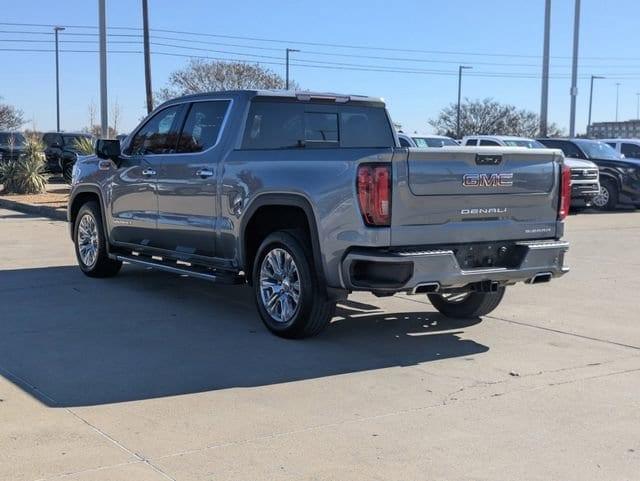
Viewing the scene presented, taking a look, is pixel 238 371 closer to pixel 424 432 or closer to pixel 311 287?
pixel 311 287

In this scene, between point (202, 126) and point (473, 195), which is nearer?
point (473, 195)

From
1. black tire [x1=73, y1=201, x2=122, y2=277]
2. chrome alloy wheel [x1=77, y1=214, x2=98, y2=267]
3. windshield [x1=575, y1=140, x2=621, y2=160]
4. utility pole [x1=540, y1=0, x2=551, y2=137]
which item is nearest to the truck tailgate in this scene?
black tire [x1=73, y1=201, x2=122, y2=277]

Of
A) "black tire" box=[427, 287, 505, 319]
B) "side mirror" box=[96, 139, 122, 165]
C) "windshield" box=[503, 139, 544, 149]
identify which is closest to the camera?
"black tire" box=[427, 287, 505, 319]

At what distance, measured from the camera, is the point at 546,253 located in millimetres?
6320

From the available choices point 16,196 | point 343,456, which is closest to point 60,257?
point 343,456

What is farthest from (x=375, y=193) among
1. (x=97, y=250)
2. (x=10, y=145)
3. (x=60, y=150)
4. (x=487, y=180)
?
(x=60, y=150)

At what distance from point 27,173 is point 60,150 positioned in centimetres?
636

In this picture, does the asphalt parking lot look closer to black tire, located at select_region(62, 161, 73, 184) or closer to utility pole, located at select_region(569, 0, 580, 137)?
black tire, located at select_region(62, 161, 73, 184)

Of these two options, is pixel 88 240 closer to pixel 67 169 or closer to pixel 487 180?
pixel 487 180

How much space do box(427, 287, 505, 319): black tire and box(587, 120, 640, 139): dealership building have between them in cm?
5774

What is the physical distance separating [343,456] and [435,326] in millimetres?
3165

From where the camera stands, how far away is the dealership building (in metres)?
62.1

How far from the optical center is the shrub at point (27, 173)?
70.9ft

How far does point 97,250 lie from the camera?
9195mm
